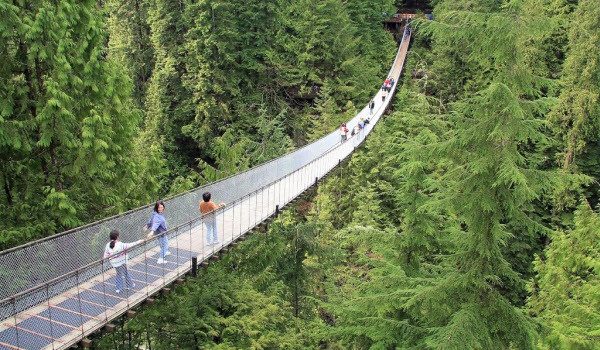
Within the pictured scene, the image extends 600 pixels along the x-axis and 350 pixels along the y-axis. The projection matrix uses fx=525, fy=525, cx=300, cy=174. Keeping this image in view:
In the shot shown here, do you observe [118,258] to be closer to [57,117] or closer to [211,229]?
[211,229]

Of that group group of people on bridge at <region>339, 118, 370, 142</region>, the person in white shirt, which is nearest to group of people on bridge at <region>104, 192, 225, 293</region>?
the person in white shirt

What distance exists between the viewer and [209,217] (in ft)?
27.2

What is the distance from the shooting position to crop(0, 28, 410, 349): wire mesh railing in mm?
5730

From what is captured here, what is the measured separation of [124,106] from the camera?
906cm

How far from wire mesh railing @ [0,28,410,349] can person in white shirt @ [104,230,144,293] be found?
108mm

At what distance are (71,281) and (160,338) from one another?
8.89 ft

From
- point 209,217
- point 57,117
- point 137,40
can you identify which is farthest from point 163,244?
point 137,40

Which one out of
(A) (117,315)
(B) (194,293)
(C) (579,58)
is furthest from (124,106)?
(C) (579,58)

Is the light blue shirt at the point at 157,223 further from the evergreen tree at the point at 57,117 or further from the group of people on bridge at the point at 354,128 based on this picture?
the group of people on bridge at the point at 354,128

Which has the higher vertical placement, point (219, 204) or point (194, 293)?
point (219, 204)

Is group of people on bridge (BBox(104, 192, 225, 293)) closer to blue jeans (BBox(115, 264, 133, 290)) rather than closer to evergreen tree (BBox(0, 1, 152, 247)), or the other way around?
blue jeans (BBox(115, 264, 133, 290))

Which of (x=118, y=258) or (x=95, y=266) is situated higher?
(x=118, y=258)

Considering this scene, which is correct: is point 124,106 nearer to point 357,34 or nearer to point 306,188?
point 306,188

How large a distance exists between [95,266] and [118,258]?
1.11 ft
